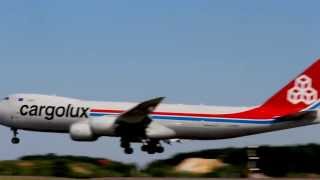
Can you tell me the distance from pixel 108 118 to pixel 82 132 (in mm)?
2243

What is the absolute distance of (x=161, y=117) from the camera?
5769 centimetres

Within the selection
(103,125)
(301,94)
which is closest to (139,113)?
(103,125)

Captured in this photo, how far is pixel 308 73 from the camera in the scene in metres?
57.6

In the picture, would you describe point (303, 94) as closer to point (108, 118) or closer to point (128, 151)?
point (128, 151)

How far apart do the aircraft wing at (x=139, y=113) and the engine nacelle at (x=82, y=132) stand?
88.8 inches

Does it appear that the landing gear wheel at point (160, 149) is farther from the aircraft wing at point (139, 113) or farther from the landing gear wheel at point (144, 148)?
the aircraft wing at point (139, 113)

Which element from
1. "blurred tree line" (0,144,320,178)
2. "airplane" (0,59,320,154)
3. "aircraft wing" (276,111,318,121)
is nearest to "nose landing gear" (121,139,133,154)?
"airplane" (0,59,320,154)

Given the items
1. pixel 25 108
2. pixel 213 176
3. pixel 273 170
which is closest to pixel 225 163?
pixel 273 170

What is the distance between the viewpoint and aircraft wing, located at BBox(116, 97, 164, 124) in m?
54.5

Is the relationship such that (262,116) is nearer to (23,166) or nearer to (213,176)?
(213,176)

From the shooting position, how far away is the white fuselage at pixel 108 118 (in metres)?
56.2

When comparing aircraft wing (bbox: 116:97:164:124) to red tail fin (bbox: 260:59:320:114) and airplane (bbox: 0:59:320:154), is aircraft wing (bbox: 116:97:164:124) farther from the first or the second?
red tail fin (bbox: 260:59:320:114)

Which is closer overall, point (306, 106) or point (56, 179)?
point (56, 179)

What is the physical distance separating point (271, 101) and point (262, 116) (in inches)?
74.4
